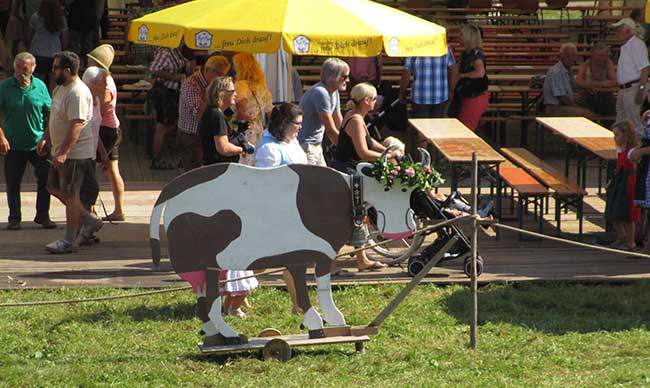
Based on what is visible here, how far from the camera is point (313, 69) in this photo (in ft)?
61.6

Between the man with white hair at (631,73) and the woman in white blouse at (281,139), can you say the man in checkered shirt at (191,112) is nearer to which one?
the woman in white blouse at (281,139)

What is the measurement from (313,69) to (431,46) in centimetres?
724

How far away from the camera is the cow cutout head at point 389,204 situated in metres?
8.59

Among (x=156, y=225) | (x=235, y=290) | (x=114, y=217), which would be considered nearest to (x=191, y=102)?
(x=114, y=217)

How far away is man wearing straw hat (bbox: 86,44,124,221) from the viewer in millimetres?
12055

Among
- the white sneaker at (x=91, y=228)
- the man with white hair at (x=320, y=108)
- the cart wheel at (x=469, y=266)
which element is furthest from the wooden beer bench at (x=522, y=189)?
the white sneaker at (x=91, y=228)

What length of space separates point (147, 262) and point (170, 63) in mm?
4877

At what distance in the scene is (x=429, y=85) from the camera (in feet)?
51.2

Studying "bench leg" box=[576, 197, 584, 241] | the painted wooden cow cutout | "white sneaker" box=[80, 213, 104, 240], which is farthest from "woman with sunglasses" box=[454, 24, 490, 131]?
the painted wooden cow cutout

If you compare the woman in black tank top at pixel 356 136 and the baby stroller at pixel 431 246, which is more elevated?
the woman in black tank top at pixel 356 136

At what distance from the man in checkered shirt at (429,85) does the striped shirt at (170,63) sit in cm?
278

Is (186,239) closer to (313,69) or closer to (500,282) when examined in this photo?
(500,282)

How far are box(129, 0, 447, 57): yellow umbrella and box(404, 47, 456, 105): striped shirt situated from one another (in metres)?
3.71

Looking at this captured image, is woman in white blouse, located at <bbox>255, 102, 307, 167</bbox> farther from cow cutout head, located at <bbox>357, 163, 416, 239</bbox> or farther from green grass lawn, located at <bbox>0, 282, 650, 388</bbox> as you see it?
green grass lawn, located at <bbox>0, 282, 650, 388</bbox>
